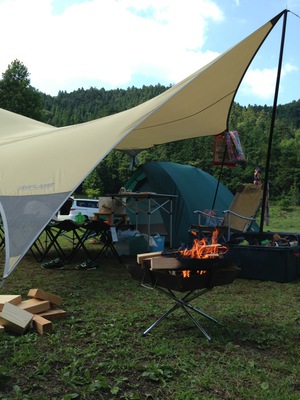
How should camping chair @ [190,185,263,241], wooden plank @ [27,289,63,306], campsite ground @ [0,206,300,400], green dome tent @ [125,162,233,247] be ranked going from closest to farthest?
campsite ground @ [0,206,300,400] → wooden plank @ [27,289,63,306] → camping chair @ [190,185,263,241] → green dome tent @ [125,162,233,247]

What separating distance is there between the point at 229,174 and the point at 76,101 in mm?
34185

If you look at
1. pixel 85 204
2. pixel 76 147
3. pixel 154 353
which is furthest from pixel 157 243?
pixel 85 204

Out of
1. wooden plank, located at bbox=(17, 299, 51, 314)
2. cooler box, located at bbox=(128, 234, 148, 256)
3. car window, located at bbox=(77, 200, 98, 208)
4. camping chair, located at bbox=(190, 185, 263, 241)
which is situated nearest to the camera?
wooden plank, located at bbox=(17, 299, 51, 314)

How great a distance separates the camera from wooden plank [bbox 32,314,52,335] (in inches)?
113

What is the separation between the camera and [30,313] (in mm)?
2967

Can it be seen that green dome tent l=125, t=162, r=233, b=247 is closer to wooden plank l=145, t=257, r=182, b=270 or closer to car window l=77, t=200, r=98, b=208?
wooden plank l=145, t=257, r=182, b=270

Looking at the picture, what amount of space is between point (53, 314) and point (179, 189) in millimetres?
4832

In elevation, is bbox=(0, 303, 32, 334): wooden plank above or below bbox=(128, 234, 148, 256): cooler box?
above

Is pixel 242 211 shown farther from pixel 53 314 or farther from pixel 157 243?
pixel 53 314

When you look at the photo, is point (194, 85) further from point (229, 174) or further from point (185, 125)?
point (229, 174)

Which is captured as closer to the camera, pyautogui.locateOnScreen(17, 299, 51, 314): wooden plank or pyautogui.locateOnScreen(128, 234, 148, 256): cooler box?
pyautogui.locateOnScreen(17, 299, 51, 314): wooden plank

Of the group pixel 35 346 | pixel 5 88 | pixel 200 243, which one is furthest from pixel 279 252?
pixel 5 88

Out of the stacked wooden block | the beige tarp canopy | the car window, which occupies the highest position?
the beige tarp canopy

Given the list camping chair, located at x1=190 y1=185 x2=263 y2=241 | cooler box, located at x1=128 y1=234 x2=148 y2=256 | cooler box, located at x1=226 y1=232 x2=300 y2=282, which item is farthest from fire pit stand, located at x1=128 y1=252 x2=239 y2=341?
cooler box, located at x1=128 y1=234 x2=148 y2=256
